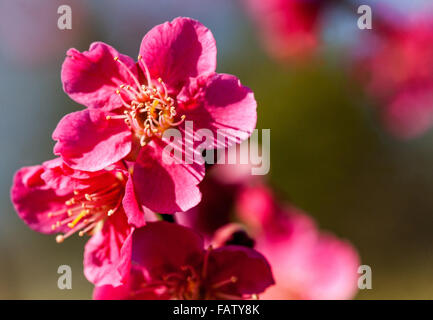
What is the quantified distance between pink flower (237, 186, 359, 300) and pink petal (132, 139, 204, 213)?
2.40ft

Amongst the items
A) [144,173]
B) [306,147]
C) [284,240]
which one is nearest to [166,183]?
[144,173]

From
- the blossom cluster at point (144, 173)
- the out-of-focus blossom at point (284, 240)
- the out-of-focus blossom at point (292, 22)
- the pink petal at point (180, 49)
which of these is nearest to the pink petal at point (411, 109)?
the out-of-focus blossom at point (292, 22)

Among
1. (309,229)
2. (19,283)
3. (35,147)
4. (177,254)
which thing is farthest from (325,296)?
(35,147)

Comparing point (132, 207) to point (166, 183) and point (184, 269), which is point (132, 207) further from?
point (184, 269)

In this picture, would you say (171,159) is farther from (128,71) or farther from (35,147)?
(35,147)

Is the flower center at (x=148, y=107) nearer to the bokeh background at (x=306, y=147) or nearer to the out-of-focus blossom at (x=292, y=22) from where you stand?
the out-of-focus blossom at (x=292, y=22)

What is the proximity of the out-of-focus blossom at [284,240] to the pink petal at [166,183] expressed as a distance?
50 centimetres

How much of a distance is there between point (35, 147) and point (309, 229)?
16.0 ft

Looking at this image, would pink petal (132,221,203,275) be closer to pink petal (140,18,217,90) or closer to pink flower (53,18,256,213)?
pink flower (53,18,256,213)

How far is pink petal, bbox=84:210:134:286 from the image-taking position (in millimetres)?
852

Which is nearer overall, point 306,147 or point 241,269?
point 241,269

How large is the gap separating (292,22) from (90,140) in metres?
1.44

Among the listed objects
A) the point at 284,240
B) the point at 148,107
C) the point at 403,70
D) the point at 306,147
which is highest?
the point at 306,147

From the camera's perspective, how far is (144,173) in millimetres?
844
